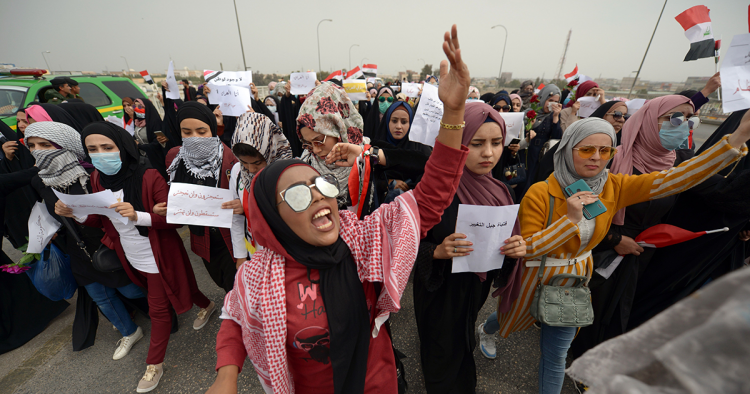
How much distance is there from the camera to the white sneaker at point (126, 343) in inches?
104

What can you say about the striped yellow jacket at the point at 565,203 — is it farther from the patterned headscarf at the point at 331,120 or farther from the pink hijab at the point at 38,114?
the pink hijab at the point at 38,114

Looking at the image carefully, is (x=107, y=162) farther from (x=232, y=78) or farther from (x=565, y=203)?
(x=565, y=203)

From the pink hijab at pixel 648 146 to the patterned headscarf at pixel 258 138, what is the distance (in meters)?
2.88

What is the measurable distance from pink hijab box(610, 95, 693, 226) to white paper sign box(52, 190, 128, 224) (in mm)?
3930

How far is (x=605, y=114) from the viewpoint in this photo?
10.7 feet

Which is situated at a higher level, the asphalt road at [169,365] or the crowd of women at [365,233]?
the crowd of women at [365,233]

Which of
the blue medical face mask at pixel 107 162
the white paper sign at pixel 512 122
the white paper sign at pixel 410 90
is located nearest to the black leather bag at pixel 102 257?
the blue medical face mask at pixel 107 162

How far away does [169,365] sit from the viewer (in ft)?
8.34

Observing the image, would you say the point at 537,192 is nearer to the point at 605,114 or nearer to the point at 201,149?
the point at 605,114

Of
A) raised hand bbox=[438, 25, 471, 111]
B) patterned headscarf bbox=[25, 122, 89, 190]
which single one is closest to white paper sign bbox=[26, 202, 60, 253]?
patterned headscarf bbox=[25, 122, 89, 190]

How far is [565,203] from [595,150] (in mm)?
362

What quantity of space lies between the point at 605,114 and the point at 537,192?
2.41 m

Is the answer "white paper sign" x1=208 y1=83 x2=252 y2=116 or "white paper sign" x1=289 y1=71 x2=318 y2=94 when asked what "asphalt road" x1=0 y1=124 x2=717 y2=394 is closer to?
"white paper sign" x1=208 y1=83 x2=252 y2=116

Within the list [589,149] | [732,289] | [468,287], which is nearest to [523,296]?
[468,287]
